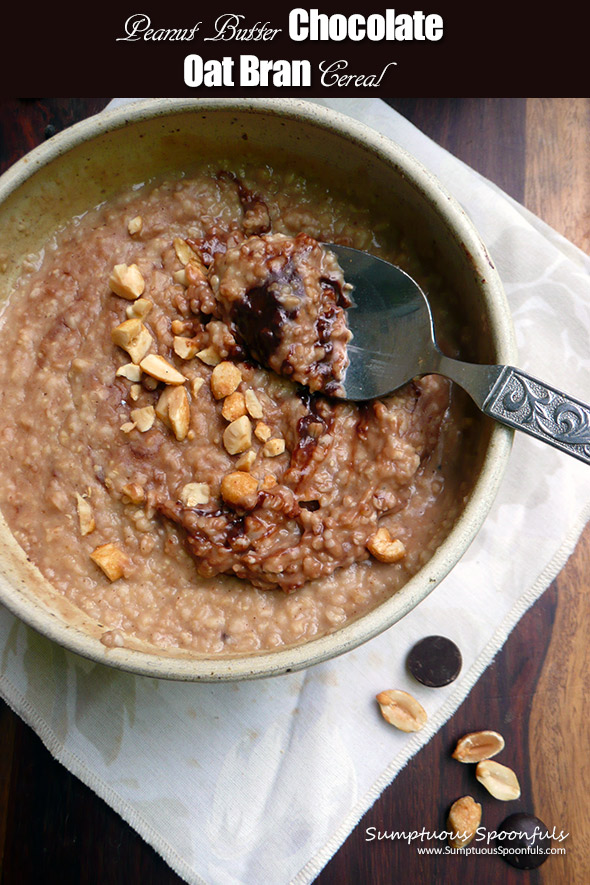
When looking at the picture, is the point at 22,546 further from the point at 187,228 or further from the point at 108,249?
the point at 187,228

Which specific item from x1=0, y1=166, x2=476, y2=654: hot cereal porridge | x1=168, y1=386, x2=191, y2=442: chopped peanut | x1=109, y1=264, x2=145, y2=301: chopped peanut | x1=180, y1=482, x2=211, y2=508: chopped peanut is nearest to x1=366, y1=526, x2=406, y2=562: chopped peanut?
x1=0, y1=166, x2=476, y2=654: hot cereal porridge

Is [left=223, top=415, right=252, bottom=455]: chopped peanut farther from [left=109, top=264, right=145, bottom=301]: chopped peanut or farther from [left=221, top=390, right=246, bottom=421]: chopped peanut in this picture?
[left=109, top=264, right=145, bottom=301]: chopped peanut

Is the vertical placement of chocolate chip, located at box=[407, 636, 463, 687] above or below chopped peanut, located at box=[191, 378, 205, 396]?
below

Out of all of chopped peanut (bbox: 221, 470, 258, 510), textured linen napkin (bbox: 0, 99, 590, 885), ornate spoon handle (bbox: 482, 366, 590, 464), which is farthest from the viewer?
textured linen napkin (bbox: 0, 99, 590, 885)

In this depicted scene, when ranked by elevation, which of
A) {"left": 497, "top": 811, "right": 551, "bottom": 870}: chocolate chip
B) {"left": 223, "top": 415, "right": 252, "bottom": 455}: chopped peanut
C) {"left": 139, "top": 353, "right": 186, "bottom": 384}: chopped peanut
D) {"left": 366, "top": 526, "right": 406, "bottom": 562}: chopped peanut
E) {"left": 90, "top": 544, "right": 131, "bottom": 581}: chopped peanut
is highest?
{"left": 139, "top": 353, "right": 186, "bottom": 384}: chopped peanut

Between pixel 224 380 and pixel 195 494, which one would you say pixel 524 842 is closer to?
pixel 195 494

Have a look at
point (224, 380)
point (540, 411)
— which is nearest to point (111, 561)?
point (224, 380)

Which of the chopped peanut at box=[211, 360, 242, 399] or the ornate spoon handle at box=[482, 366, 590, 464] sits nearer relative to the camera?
the ornate spoon handle at box=[482, 366, 590, 464]
